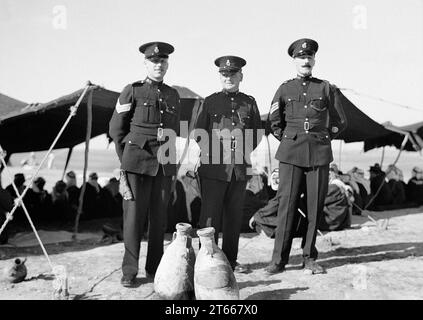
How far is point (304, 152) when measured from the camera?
13.4 feet

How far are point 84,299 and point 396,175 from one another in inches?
439

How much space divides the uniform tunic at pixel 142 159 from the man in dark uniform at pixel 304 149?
1219 millimetres

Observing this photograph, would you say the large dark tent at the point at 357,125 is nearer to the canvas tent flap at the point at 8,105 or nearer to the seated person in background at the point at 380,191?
the seated person in background at the point at 380,191

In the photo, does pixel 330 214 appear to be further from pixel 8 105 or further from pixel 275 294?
pixel 8 105

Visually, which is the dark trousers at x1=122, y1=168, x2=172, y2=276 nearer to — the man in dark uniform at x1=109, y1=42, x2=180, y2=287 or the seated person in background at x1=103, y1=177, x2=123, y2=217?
the man in dark uniform at x1=109, y1=42, x2=180, y2=287

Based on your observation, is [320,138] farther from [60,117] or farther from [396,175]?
[396,175]

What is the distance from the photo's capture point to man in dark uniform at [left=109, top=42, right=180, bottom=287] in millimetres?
3727

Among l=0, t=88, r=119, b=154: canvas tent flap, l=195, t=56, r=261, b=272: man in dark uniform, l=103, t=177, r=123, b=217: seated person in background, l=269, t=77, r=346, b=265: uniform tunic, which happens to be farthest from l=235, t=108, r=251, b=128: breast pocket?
l=103, t=177, r=123, b=217: seated person in background

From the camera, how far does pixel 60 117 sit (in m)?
6.60

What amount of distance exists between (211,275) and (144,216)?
1.07 meters

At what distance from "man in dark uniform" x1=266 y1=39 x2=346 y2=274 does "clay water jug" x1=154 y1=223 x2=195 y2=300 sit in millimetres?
1178

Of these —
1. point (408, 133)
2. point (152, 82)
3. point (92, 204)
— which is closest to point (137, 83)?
point (152, 82)

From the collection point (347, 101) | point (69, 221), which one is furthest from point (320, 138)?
point (69, 221)
